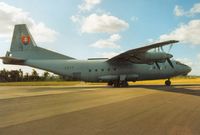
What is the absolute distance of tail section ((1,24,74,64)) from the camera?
3391 centimetres

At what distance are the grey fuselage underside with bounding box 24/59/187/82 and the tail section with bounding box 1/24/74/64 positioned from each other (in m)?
0.82

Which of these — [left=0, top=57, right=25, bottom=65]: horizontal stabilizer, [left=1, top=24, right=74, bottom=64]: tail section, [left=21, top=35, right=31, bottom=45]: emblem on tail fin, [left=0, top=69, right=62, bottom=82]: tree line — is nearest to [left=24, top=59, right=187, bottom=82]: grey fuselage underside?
[left=0, top=57, right=25, bottom=65]: horizontal stabilizer

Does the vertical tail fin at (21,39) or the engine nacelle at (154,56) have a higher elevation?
the vertical tail fin at (21,39)

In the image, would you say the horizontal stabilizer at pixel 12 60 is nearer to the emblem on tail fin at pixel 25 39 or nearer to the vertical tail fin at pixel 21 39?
the vertical tail fin at pixel 21 39

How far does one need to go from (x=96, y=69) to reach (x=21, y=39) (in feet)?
36.3

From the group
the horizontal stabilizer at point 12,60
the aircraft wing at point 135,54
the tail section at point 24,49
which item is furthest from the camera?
the tail section at point 24,49

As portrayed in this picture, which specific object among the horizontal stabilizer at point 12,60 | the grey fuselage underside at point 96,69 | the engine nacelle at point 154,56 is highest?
the engine nacelle at point 154,56

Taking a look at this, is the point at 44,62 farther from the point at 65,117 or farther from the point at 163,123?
the point at 163,123

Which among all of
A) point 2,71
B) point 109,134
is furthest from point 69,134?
point 2,71

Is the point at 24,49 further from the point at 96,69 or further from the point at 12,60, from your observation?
the point at 96,69

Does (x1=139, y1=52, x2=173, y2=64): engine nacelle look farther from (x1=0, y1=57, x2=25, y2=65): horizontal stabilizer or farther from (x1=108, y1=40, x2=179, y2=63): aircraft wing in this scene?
(x1=0, y1=57, x2=25, y2=65): horizontal stabilizer

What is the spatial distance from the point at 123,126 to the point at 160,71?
28.1m

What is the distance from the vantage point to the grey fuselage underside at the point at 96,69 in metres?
33.8

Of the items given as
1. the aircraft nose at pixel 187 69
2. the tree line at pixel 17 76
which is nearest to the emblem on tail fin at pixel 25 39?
the aircraft nose at pixel 187 69
